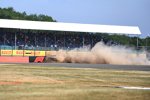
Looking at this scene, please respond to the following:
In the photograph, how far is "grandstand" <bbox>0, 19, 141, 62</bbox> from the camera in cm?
8571

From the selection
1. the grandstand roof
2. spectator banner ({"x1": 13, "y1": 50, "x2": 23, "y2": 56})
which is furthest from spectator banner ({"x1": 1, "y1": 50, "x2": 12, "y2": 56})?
the grandstand roof

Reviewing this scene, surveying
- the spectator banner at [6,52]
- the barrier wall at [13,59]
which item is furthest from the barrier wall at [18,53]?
the barrier wall at [13,59]

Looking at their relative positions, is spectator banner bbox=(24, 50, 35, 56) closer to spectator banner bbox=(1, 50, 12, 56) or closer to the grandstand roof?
spectator banner bbox=(1, 50, 12, 56)

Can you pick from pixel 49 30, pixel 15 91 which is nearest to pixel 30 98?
pixel 15 91

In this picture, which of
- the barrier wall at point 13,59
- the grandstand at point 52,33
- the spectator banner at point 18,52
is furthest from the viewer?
the grandstand at point 52,33

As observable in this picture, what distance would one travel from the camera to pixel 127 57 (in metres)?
59.6

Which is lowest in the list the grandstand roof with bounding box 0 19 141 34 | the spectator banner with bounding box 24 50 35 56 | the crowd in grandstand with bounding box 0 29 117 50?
the spectator banner with bounding box 24 50 35 56

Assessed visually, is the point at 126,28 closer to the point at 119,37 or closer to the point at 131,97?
the point at 119,37

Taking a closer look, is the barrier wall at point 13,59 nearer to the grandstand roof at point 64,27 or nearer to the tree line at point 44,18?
the grandstand roof at point 64,27

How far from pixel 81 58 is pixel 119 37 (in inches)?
1873

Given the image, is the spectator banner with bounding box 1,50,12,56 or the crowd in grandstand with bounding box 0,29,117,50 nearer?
the spectator banner with bounding box 1,50,12,56

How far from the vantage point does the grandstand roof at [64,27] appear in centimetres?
8381

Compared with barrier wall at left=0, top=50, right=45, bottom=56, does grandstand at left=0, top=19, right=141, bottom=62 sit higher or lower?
higher

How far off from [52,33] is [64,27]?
368cm
